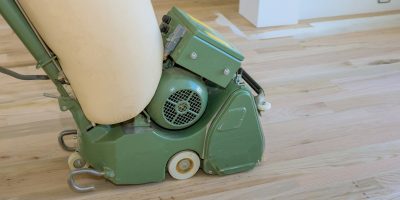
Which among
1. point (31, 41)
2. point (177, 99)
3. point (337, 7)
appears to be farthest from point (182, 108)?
point (337, 7)

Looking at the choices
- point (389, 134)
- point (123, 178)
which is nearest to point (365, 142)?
point (389, 134)

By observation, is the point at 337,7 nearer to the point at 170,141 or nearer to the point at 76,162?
the point at 170,141

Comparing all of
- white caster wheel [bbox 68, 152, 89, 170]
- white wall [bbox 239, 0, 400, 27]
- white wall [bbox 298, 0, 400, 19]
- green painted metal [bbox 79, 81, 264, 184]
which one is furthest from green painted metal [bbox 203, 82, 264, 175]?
white wall [bbox 298, 0, 400, 19]

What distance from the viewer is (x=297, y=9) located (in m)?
2.53

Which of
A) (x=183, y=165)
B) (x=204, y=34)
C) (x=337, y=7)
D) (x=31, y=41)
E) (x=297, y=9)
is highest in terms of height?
(x=31, y=41)

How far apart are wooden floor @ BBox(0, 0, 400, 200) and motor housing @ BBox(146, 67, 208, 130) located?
0.21 meters

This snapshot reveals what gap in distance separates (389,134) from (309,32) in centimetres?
95

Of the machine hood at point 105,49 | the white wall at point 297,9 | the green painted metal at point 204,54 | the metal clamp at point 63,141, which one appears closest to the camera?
the machine hood at point 105,49

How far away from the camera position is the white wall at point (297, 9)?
2479 millimetres

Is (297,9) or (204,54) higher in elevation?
(204,54)

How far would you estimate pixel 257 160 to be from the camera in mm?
1436

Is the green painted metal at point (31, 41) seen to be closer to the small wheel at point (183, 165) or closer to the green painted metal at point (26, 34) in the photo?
the green painted metal at point (26, 34)

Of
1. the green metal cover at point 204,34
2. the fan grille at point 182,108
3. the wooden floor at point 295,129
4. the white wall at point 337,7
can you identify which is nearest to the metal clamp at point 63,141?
the wooden floor at point 295,129

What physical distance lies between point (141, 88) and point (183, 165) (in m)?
0.30
